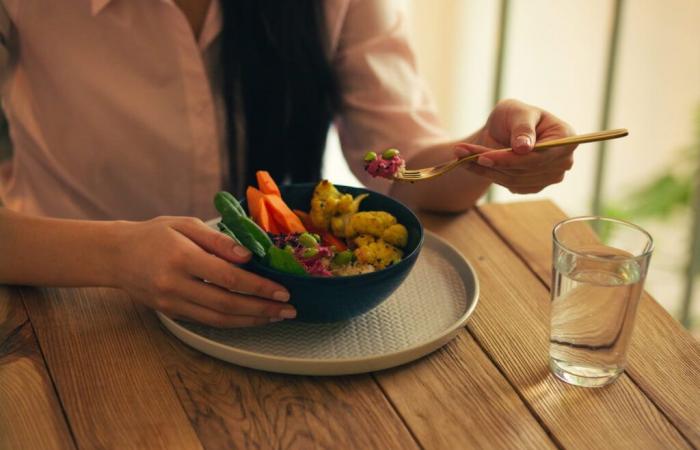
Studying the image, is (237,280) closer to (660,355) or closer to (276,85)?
(660,355)

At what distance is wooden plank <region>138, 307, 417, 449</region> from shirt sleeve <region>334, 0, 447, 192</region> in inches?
24.0

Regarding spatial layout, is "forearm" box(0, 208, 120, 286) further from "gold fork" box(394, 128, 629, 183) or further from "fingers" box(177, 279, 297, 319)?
"gold fork" box(394, 128, 629, 183)

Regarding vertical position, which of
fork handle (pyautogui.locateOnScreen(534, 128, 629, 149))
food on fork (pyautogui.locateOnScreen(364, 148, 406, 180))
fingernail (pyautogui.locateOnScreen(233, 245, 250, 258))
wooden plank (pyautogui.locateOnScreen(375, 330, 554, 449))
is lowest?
wooden plank (pyautogui.locateOnScreen(375, 330, 554, 449))

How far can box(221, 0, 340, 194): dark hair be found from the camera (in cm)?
146

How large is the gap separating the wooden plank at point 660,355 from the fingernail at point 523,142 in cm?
21

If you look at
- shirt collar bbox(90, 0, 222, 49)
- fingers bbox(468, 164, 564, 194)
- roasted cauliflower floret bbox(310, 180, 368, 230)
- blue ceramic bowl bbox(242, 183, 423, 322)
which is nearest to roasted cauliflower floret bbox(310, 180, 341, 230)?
roasted cauliflower floret bbox(310, 180, 368, 230)

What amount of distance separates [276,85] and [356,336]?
61cm

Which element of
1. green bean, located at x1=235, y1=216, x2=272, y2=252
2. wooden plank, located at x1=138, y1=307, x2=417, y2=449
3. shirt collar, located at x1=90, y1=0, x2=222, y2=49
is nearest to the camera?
wooden plank, located at x1=138, y1=307, x2=417, y2=449

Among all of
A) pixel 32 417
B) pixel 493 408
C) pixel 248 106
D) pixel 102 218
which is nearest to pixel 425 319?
pixel 493 408

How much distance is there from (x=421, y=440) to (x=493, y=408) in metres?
0.10

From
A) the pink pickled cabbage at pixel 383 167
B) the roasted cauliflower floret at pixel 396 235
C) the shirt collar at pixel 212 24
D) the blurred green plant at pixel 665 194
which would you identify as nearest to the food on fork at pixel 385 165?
the pink pickled cabbage at pixel 383 167

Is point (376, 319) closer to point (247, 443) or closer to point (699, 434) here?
point (247, 443)

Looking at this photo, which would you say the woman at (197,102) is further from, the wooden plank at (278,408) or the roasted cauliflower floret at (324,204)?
the wooden plank at (278,408)

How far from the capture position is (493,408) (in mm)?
938
